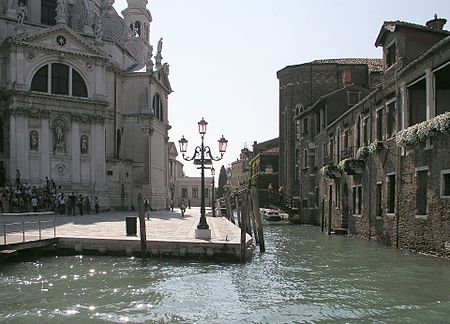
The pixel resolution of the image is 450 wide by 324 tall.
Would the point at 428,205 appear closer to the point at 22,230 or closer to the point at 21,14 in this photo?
the point at 22,230

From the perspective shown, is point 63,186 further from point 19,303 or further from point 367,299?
point 367,299

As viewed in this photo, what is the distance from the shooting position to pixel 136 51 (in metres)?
47.0

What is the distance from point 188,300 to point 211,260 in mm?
4194

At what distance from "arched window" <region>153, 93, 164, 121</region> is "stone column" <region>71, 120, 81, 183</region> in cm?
825

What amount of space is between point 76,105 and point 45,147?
11.0ft

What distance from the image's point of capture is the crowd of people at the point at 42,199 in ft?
86.4

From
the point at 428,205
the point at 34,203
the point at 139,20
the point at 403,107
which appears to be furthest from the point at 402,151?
the point at 139,20

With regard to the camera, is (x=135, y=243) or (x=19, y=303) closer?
(x=19, y=303)

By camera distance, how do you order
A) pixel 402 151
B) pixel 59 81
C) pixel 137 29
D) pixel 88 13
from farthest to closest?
pixel 137 29
pixel 88 13
pixel 59 81
pixel 402 151

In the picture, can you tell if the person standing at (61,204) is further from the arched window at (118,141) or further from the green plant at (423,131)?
the green plant at (423,131)

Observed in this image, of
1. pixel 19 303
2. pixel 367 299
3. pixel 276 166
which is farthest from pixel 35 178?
pixel 276 166

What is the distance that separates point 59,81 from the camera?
3244 cm

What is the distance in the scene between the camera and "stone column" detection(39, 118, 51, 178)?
3123 cm

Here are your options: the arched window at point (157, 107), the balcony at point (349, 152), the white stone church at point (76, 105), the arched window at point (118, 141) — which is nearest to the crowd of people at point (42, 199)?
the white stone church at point (76, 105)
